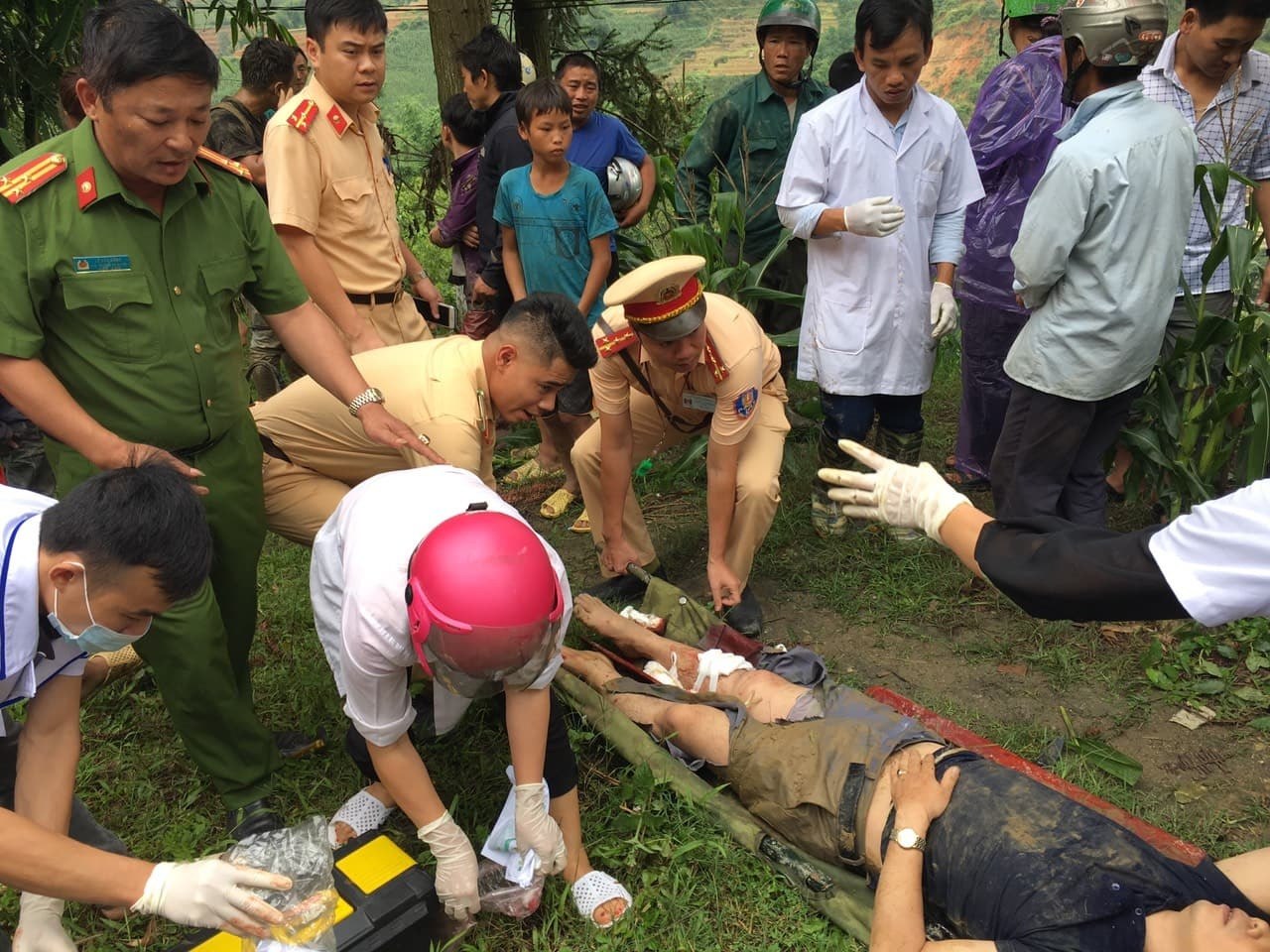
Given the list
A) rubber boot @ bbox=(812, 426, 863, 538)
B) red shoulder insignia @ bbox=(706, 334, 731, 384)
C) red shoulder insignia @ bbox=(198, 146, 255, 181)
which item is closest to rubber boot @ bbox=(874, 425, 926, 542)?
rubber boot @ bbox=(812, 426, 863, 538)

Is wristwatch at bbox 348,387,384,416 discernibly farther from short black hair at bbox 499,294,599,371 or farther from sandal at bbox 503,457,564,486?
sandal at bbox 503,457,564,486

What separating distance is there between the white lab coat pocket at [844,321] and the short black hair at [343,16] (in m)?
2.02

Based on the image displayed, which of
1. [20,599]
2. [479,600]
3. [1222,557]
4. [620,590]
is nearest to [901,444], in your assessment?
[620,590]

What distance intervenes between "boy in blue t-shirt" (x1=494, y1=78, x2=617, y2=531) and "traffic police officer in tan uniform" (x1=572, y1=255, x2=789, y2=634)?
2.17 feet

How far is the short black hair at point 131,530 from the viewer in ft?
5.76

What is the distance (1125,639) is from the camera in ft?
11.7

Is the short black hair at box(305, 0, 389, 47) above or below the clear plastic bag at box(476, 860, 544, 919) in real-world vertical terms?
above

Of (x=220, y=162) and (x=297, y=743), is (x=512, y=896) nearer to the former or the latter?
(x=297, y=743)

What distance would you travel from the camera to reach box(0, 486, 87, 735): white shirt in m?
1.77

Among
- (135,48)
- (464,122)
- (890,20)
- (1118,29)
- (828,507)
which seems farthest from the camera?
(464,122)

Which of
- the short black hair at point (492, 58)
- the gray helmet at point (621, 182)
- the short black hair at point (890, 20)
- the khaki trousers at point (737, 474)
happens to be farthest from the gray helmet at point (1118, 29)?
the short black hair at point (492, 58)

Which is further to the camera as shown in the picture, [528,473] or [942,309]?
[528,473]

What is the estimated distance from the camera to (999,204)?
4184mm

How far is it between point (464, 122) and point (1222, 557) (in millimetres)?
4336
